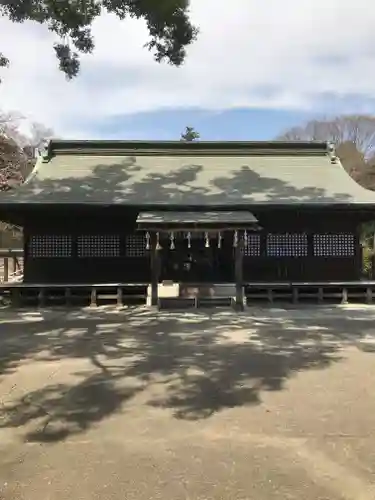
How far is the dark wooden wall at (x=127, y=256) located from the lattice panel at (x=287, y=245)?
85mm

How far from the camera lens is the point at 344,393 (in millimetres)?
6191

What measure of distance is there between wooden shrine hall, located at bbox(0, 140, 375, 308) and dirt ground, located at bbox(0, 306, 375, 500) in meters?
4.60

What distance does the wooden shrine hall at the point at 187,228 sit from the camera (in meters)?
14.2

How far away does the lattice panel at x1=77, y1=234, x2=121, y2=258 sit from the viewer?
50.7 ft

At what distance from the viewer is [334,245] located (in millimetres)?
15500

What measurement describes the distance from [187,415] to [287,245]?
10.7m

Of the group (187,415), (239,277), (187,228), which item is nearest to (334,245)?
(239,277)

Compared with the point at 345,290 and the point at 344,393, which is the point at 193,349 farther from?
the point at 345,290

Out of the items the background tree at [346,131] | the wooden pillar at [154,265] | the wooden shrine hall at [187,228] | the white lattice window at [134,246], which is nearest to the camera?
the wooden pillar at [154,265]

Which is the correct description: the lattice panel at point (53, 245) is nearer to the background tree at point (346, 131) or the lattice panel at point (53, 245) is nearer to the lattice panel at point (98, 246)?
the lattice panel at point (98, 246)

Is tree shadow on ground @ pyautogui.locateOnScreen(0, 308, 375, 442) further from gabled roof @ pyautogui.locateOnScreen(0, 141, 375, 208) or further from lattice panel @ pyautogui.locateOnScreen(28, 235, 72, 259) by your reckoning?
gabled roof @ pyautogui.locateOnScreen(0, 141, 375, 208)

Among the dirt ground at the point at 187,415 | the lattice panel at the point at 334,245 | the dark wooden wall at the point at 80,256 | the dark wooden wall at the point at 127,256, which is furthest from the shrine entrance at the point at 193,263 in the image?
the dirt ground at the point at 187,415

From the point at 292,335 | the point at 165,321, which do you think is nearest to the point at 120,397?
the point at 292,335

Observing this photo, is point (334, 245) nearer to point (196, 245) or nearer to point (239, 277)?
point (239, 277)
